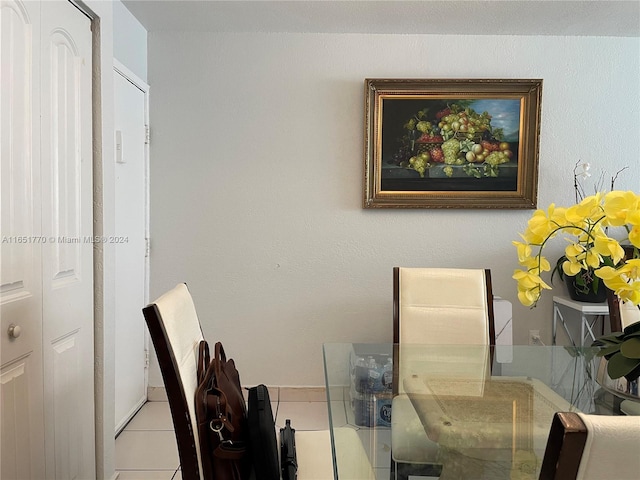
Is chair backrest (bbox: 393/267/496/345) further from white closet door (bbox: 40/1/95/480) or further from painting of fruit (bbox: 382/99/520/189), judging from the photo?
white closet door (bbox: 40/1/95/480)

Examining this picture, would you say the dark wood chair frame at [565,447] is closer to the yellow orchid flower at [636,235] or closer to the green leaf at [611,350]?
the yellow orchid flower at [636,235]

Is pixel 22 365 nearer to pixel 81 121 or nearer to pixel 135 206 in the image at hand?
pixel 81 121

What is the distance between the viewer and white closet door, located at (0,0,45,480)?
140 centimetres

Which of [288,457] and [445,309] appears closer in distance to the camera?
[288,457]

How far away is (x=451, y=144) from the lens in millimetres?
3150

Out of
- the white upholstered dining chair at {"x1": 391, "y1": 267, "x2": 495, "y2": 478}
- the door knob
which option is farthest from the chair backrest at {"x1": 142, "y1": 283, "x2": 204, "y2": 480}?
the white upholstered dining chair at {"x1": 391, "y1": 267, "x2": 495, "y2": 478}

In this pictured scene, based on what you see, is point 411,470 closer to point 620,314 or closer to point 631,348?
point 631,348

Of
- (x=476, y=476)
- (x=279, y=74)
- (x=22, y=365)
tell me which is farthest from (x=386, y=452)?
(x=279, y=74)

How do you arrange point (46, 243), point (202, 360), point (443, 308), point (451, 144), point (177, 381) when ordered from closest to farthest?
point (177, 381), point (202, 360), point (46, 243), point (443, 308), point (451, 144)

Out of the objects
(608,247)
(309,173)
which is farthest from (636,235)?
(309,173)

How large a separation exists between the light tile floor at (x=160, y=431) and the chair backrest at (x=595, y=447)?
208 cm

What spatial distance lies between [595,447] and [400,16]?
2785mm

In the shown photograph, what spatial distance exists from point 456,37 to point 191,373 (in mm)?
2803

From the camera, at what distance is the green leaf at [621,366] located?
119 centimetres
